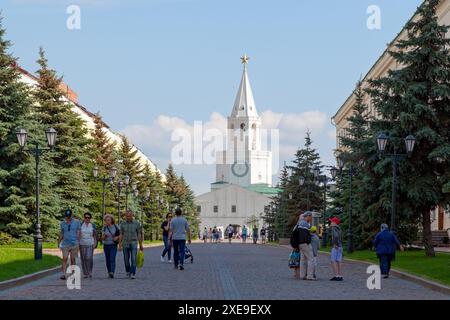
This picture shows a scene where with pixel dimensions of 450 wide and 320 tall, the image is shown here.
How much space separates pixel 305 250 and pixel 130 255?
441 centimetres

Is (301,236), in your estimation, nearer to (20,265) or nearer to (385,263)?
(385,263)

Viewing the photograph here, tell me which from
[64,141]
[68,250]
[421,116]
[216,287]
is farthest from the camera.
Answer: [64,141]

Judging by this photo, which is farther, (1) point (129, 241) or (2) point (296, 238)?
(2) point (296, 238)

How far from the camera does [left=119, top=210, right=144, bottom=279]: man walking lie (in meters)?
23.2

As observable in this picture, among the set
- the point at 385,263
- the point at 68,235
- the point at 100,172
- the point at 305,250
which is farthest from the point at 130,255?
the point at 100,172

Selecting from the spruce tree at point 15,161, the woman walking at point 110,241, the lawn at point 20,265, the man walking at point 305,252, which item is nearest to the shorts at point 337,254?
the man walking at point 305,252

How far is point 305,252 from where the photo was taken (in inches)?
942

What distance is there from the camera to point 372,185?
122 ft

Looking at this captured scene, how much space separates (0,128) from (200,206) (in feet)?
482

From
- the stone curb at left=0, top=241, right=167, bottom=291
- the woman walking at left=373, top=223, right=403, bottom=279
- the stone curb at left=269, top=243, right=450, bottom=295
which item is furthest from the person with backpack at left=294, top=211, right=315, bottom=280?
the stone curb at left=0, top=241, right=167, bottom=291

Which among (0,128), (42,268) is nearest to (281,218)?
(0,128)

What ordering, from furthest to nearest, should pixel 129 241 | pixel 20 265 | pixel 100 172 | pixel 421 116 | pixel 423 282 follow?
pixel 100 172, pixel 421 116, pixel 20 265, pixel 129 241, pixel 423 282
